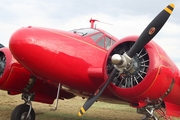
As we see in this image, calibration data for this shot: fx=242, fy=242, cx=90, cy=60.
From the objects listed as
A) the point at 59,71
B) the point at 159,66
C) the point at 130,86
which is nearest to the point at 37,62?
the point at 59,71

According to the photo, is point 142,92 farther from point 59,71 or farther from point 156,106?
point 59,71

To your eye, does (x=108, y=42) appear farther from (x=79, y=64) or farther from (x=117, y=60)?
(x=117, y=60)

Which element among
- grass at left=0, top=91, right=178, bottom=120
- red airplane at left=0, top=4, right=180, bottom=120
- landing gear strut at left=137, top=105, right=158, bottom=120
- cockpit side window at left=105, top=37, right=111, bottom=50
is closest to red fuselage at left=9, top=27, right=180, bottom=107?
red airplane at left=0, top=4, right=180, bottom=120

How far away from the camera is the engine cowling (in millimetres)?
5492

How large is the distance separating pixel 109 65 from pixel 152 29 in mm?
1383

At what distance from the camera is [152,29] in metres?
5.65

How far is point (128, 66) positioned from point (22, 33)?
107 inches

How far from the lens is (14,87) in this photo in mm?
8289

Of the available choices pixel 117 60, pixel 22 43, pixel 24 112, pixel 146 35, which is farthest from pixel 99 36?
pixel 24 112

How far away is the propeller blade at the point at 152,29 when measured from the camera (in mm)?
5543

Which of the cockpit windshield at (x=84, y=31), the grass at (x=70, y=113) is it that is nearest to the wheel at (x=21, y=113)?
the grass at (x=70, y=113)

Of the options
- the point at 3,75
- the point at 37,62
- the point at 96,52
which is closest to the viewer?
the point at 37,62

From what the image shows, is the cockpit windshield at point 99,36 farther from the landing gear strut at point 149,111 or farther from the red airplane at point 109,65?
the landing gear strut at point 149,111

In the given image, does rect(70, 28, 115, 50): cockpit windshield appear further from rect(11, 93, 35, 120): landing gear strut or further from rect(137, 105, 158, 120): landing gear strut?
rect(11, 93, 35, 120): landing gear strut
